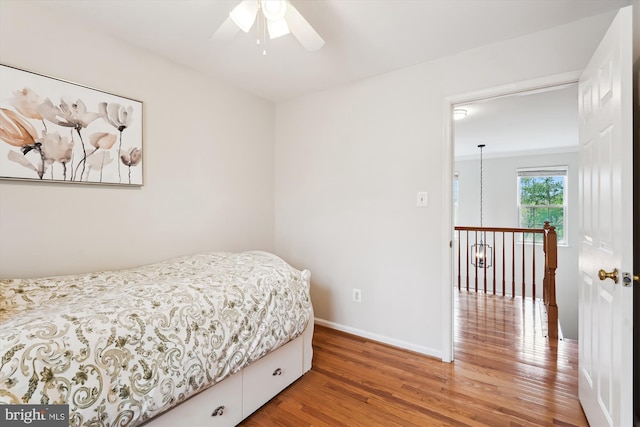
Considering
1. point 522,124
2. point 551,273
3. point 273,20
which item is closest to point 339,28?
point 273,20

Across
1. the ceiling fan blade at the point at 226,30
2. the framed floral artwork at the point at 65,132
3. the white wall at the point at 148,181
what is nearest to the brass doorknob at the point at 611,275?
the ceiling fan blade at the point at 226,30

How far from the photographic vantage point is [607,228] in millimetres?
1310

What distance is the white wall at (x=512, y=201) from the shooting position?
5.20m

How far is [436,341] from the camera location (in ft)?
7.64

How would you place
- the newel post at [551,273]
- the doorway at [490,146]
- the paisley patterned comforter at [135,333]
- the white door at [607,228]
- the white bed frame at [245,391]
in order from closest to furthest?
the paisley patterned comforter at [135,333]
the white door at [607,228]
the white bed frame at [245,391]
the doorway at [490,146]
the newel post at [551,273]

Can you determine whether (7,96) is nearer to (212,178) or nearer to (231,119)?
(212,178)

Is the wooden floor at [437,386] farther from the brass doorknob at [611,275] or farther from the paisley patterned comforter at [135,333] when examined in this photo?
the brass doorknob at [611,275]

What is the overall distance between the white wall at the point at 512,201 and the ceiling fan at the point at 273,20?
520 cm

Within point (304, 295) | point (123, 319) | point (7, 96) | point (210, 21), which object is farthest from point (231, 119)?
point (123, 319)

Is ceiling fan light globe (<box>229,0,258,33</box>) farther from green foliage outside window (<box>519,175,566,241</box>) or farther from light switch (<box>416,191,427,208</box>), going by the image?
green foliage outside window (<box>519,175,566,241</box>)

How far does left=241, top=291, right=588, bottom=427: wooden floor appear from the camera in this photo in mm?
1643

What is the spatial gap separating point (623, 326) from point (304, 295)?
1531 millimetres

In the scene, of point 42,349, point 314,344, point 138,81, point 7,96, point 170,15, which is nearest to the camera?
point 42,349

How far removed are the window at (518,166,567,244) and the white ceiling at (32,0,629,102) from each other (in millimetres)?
4625
